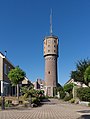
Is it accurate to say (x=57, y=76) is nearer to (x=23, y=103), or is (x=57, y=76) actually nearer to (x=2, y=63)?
(x=2, y=63)

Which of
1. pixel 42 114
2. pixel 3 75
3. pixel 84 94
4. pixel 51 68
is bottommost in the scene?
pixel 42 114

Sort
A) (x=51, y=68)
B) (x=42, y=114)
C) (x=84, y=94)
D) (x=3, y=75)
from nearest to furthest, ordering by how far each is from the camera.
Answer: (x=42, y=114) < (x=84, y=94) < (x=3, y=75) < (x=51, y=68)

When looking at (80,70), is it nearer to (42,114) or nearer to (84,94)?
(84,94)

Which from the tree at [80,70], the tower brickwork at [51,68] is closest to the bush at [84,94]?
the tree at [80,70]

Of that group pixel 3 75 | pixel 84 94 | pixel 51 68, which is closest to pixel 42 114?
pixel 84 94

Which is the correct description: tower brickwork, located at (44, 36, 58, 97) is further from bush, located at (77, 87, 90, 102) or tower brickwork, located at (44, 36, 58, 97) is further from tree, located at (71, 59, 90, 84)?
bush, located at (77, 87, 90, 102)

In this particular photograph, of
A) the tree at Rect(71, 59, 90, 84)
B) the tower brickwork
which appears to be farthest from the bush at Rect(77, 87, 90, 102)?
the tower brickwork

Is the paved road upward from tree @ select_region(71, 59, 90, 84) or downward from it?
downward

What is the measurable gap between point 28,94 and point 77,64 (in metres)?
20.4

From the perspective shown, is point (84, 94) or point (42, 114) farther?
point (84, 94)

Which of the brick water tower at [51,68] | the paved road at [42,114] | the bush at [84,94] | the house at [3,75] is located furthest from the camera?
the brick water tower at [51,68]

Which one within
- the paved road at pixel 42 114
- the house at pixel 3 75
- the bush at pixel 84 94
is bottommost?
the paved road at pixel 42 114

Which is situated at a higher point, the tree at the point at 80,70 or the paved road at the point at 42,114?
the tree at the point at 80,70

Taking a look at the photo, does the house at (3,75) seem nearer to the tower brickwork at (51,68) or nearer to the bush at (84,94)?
the bush at (84,94)
